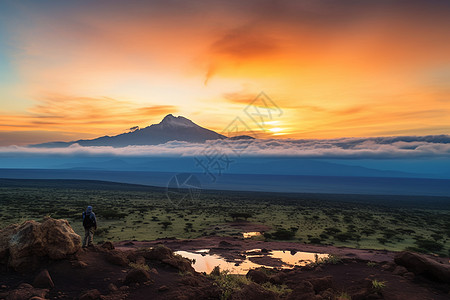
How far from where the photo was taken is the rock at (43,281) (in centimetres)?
1017

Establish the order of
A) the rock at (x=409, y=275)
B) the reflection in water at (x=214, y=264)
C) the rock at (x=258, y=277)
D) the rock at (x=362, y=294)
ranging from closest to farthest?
the rock at (x=362, y=294) < the rock at (x=409, y=275) < the rock at (x=258, y=277) < the reflection in water at (x=214, y=264)

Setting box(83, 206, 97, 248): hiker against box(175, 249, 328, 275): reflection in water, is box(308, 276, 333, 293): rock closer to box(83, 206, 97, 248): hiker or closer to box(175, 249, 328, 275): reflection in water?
box(175, 249, 328, 275): reflection in water

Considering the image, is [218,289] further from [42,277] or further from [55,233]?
[55,233]

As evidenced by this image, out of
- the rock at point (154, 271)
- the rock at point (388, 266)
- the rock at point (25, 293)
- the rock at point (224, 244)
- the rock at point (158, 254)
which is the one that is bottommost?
the rock at point (224, 244)

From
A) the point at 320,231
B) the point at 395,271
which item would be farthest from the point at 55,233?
the point at 320,231

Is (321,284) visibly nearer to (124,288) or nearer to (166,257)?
(166,257)

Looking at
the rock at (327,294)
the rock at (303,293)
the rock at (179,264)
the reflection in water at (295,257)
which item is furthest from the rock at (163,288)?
the reflection in water at (295,257)

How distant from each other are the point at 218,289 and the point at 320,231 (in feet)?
85.5

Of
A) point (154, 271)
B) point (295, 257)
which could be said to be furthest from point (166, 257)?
point (295, 257)

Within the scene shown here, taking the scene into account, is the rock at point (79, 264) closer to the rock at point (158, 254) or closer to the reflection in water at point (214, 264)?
the rock at point (158, 254)

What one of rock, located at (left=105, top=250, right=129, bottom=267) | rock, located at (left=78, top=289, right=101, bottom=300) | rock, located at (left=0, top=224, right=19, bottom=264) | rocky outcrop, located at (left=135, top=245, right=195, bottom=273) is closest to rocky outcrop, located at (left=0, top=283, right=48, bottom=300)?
rock, located at (left=78, top=289, right=101, bottom=300)

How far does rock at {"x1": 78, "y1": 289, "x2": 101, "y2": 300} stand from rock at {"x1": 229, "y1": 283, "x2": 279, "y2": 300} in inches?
194

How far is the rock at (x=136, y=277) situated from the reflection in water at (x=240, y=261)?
5759 millimetres

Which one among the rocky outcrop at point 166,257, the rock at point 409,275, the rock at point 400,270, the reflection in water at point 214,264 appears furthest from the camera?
the reflection in water at point 214,264
